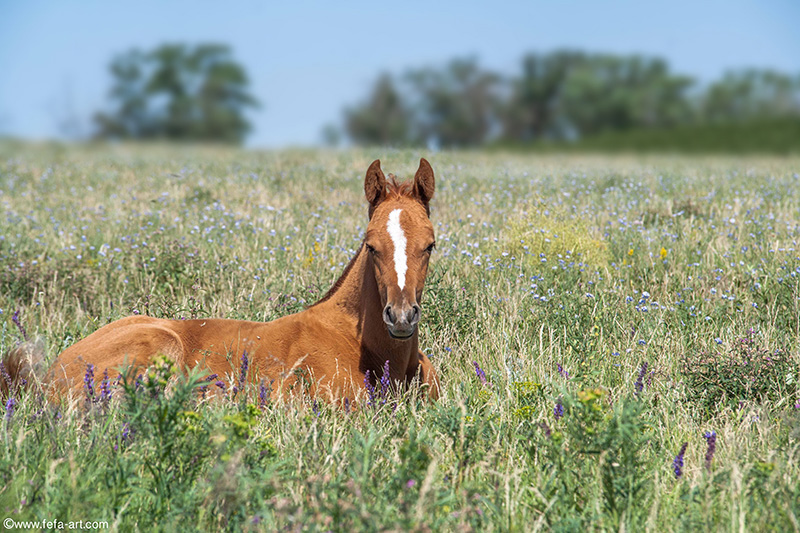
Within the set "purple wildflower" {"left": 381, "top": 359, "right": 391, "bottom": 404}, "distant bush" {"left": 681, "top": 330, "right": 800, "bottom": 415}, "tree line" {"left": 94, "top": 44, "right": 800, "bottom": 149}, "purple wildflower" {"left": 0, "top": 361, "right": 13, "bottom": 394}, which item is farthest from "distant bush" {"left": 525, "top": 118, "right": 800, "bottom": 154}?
"purple wildflower" {"left": 0, "top": 361, "right": 13, "bottom": 394}

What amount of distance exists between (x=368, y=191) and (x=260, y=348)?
4.48 ft

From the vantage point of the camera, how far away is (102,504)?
2830 mm

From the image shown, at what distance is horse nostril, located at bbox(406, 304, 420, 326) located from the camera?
382 centimetres

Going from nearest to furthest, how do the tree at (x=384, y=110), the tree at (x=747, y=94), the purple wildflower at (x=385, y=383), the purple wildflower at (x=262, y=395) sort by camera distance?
the purple wildflower at (x=262, y=395) < the purple wildflower at (x=385, y=383) < the tree at (x=384, y=110) < the tree at (x=747, y=94)

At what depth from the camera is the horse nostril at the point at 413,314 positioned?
12.5 ft

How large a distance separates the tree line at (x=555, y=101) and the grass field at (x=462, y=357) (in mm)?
42238

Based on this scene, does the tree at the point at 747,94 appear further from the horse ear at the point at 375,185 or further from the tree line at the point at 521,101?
the horse ear at the point at 375,185

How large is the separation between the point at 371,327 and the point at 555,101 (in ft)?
202

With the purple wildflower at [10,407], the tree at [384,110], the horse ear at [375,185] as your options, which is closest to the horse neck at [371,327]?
the horse ear at [375,185]

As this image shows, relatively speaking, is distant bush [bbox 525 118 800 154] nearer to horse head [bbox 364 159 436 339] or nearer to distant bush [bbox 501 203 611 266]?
distant bush [bbox 501 203 611 266]

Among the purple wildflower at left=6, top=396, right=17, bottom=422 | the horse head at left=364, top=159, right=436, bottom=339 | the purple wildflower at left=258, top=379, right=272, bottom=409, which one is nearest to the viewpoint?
the purple wildflower at left=6, top=396, right=17, bottom=422

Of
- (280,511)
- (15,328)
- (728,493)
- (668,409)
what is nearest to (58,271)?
(15,328)

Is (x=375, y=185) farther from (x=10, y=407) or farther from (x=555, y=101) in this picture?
(x=555, y=101)

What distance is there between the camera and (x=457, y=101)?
2303 inches
